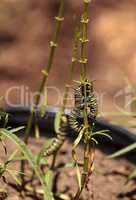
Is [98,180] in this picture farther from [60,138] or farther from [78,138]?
[78,138]

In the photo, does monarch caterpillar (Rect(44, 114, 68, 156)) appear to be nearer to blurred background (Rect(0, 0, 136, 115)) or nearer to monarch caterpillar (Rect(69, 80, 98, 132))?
monarch caterpillar (Rect(69, 80, 98, 132))

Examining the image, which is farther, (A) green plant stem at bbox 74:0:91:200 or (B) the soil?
(B) the soil

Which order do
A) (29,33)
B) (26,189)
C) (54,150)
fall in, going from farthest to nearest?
1. (29,33)
2. (26,189)
3. (54,150)

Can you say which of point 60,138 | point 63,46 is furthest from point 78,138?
point 63,46

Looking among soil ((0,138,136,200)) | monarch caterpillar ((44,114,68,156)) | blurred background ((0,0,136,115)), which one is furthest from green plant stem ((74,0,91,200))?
blurred background ((0,0,136,115))

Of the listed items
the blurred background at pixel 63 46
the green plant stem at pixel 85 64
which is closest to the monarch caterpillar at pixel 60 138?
the green plant stem at pixel 85 64

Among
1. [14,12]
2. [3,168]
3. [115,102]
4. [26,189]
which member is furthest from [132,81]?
[3,168]

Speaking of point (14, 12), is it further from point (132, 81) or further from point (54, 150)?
point (54, 150)
